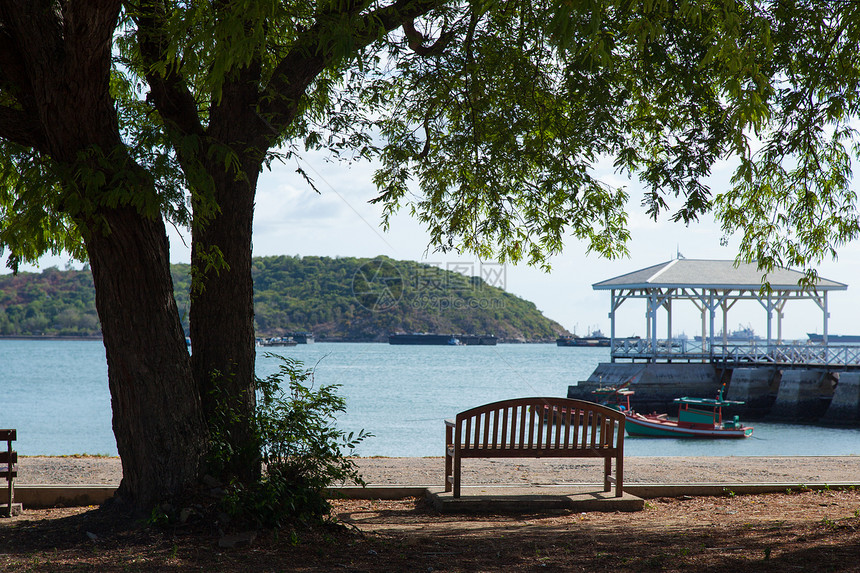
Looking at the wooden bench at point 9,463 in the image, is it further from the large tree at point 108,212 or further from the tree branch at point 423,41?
the tree branch at point 423,41

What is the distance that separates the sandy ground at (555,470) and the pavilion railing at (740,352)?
24166 mm

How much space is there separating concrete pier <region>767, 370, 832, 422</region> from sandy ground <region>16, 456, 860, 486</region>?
22761 millimetres

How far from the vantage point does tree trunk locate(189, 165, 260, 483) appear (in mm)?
5574

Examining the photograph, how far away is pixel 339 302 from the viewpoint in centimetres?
7331

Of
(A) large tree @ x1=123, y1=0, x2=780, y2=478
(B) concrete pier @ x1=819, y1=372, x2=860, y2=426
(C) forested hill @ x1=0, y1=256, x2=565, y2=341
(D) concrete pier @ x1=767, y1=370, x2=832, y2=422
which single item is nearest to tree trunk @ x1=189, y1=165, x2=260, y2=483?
(A) large tree @ x1=123, y1=0, x2=780, y2=478

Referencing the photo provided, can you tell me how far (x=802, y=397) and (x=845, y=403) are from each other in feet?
5.63

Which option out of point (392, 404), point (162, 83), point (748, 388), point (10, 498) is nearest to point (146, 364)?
point (10, 498)

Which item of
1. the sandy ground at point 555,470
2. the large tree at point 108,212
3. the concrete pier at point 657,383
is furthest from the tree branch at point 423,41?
the concrete pier at point 657,383

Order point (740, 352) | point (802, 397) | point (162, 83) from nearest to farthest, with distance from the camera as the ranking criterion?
point (162, 83)
point (802, 397)
point (740, 352)

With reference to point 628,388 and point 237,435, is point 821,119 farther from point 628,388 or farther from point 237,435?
point 628,388

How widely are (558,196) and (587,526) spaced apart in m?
4.22

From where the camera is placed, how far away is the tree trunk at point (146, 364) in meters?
4.93

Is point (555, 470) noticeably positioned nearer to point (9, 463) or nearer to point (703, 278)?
point (9, 463)

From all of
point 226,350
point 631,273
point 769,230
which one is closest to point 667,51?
point 769,230
